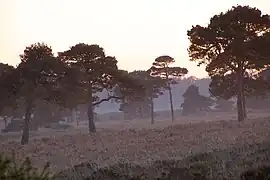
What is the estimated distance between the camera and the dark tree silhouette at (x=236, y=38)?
35.5m

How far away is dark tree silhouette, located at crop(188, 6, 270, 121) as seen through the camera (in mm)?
35531

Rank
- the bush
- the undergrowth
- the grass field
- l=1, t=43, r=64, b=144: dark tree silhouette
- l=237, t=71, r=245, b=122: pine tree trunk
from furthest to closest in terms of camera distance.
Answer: l=237, t=71, r=245, b=122: pine tree trunk < l=1, t=43, r=64, b=144: dark tree silhouette < the grass field < the undergrowth < the bush

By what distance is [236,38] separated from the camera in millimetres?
35688

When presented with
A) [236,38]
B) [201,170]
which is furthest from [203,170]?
[236,38]

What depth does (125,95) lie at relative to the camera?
140ft

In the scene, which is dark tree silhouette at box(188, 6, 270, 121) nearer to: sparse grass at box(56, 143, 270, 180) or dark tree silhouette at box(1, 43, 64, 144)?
dark tree silhouette at box(1, 43, 64, 144)

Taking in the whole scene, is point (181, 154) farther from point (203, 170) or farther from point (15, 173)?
point (15, 173)

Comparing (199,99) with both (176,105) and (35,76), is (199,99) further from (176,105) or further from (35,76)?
(176,105)

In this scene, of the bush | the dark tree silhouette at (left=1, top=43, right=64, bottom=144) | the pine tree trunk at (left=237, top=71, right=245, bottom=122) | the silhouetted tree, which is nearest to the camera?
the bush

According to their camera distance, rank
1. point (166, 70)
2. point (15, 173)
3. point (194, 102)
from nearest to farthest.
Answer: point (15, 173) < point (166, 70) < point (194, 102)

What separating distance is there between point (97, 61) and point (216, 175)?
32.2 m

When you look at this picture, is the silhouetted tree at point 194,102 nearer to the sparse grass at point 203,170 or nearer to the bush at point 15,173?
the sparse grass at point 203,170

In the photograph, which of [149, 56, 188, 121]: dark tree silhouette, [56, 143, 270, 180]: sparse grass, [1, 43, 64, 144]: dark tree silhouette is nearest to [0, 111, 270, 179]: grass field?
[56, 143, 270, 180]: sparse grass

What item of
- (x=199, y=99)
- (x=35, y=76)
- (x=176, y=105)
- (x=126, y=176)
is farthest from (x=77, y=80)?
(x=176, y=105)
